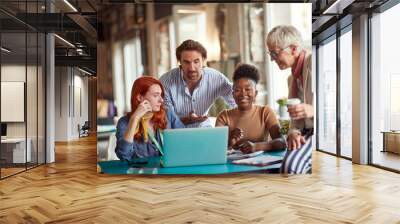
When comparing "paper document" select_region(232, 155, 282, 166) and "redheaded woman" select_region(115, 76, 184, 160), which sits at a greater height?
"redheaded woman" select_region(115, 76, 184, 160)

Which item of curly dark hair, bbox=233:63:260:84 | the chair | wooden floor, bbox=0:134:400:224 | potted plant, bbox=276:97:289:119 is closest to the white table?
wooden floor, bbox=0:134:400:224

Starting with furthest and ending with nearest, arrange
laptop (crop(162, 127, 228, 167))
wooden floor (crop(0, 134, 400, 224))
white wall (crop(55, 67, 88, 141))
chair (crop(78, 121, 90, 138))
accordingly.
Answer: chair (crop(78, 121, 90, 138))
white wall (crop(55, 67, 88, 141))
laptop (crop(162, 127, 228, 167))
wooden floor (crop(0, 134, 400, 224))

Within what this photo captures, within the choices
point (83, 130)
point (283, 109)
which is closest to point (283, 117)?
point (283, 109)

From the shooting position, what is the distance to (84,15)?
796 centimetres

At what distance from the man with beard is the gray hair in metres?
0.97

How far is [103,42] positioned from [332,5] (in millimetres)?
3850

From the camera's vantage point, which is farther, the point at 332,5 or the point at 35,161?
the point at 35,161

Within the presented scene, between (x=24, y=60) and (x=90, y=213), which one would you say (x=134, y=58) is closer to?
(x=24, y=60)

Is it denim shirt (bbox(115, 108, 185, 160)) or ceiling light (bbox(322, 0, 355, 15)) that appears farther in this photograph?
ceiling light (bbox(322, 0, 355, 15))

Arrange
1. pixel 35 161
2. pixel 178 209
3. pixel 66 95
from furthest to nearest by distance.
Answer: pixel 66 95, pixel 35 161, pixel 178 209

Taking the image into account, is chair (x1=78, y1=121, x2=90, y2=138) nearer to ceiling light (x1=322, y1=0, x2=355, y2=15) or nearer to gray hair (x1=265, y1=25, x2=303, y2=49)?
gray hair (x1=265, y1=25, x2=303, y2=49)

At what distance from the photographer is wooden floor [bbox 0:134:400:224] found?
12.8ft

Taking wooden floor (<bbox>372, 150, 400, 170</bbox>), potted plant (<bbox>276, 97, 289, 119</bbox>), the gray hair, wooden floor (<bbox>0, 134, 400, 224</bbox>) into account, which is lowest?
wooden floor (<bbox>0, 134, 400, 224</bbox>)

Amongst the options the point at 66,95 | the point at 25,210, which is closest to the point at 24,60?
the point at 25,210
